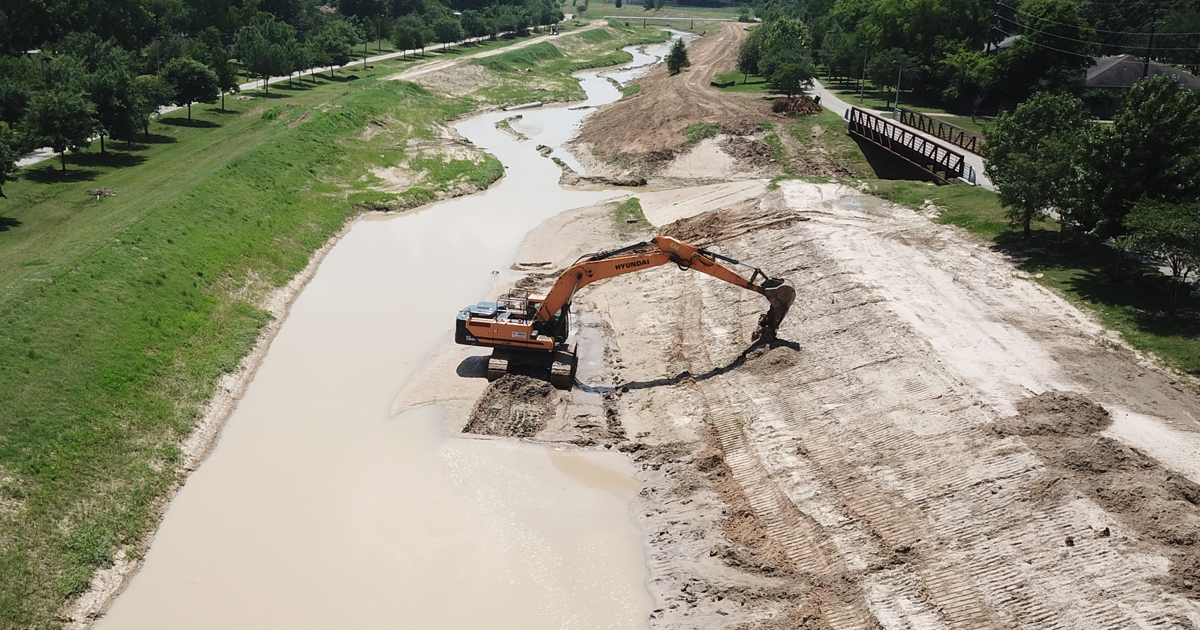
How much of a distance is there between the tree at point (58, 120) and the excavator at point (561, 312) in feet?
113

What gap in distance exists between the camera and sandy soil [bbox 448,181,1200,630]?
17.5 meters

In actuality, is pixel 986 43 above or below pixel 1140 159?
above

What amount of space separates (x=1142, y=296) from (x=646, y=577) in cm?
2182

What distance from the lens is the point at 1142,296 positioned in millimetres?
30453

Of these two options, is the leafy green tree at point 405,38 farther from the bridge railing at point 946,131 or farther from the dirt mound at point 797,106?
the bridge railing at point 946,131

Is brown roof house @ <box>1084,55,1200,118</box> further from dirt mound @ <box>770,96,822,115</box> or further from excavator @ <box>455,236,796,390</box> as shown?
excavator @ <box>455,236,796,390</box>

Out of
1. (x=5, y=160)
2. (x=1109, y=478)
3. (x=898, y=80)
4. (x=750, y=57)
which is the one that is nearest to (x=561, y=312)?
(x=1109, y=478)

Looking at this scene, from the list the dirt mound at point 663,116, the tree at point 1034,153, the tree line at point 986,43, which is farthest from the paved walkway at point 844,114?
the dirt mound at point 663,116

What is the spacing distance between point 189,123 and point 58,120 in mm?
18826

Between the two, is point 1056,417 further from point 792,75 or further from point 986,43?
point 986,43

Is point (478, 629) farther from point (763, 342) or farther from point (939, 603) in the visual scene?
point (763, 342)

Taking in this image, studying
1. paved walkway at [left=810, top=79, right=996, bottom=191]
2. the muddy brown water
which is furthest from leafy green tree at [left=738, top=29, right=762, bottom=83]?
the muddy brown water

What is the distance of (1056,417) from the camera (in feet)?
71.4

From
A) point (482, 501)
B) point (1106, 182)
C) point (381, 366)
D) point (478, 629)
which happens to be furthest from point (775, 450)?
point (1106, 182)
